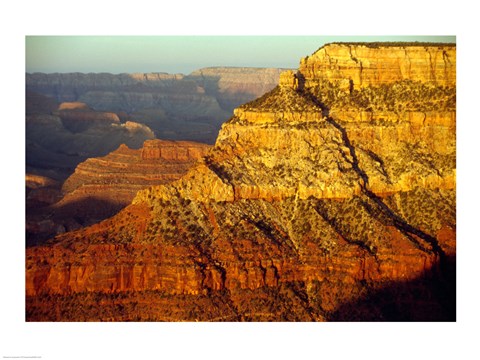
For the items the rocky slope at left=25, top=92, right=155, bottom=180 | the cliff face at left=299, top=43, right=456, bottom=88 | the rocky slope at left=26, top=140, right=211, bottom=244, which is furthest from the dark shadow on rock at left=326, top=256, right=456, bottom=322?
the rocky slope at left=25, top=92, right=155, bottom=180

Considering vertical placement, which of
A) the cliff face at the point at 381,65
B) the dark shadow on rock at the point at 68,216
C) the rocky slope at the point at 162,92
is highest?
the rocky slope at the point at 162,92

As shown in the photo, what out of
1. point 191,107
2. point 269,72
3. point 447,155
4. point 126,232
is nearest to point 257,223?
point 126,232

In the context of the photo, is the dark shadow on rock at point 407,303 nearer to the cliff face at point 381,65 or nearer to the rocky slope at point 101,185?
the cliff face at point 381,65

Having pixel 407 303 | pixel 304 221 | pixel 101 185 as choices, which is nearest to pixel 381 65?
pixel 304 221

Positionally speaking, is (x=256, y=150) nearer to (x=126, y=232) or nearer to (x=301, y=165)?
(x=301, y=165)

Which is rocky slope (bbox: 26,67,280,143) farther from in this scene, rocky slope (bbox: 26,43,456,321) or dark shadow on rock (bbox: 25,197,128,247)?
rocky slope (bbox: 26,43,456,321)

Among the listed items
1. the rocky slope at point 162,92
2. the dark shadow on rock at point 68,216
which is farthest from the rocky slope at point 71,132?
the dark shadow on rock at point 68,216

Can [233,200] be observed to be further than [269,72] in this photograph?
No
